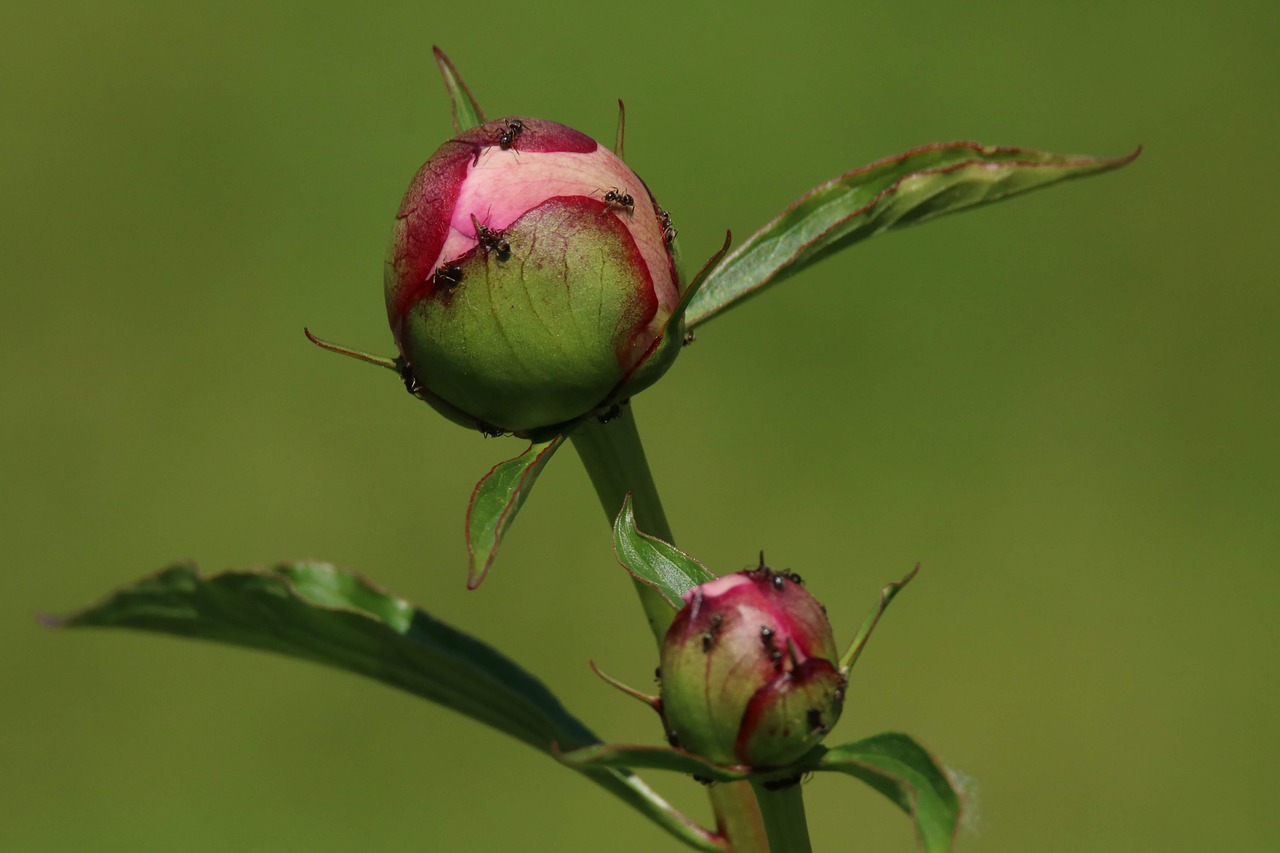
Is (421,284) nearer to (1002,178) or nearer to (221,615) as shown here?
(221,615)

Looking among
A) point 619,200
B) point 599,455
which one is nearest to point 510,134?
point 619,200

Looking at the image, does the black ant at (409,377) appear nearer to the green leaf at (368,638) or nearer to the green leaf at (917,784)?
the green leaf at (368,638)

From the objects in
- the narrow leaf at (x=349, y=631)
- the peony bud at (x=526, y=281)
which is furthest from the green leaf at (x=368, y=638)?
the peony bud at (x=526, y=281)

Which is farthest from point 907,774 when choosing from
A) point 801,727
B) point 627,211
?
point 627,211

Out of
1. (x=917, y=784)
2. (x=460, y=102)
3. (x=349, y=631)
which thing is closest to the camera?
(x=917, y=784)

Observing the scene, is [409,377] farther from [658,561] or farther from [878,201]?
[878,201]

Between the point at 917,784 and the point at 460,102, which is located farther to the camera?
the point at 460,102
